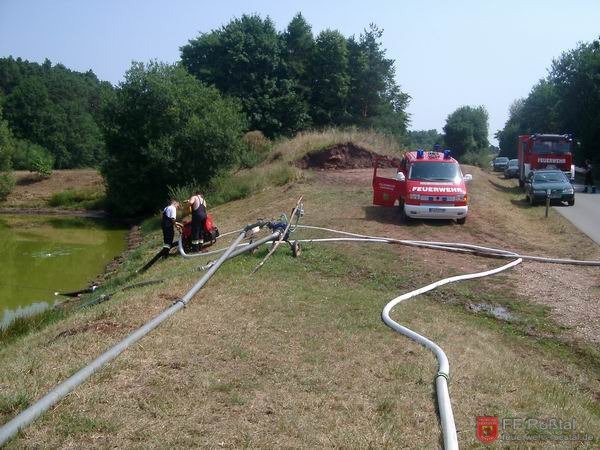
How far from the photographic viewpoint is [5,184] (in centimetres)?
4334

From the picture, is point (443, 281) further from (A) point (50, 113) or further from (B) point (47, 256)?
(A) point (50, 113)

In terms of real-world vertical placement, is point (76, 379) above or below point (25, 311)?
above

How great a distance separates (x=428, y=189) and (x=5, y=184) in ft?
115

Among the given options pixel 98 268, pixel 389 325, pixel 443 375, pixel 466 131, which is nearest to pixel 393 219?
pixel 389 325

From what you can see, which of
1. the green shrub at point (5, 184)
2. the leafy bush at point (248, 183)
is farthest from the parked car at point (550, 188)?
the green shrub at point (5, 184)

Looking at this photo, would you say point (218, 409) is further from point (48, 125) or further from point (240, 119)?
point (48, 125)

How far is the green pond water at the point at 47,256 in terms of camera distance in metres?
17.5

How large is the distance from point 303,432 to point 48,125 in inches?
3236

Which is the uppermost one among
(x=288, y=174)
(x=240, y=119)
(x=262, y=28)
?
(x=262, y=28)

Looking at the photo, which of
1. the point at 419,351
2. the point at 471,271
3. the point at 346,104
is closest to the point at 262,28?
the point at 346,104

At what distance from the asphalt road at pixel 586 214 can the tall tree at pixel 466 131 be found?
50.9 metres

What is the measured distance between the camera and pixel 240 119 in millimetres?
34906

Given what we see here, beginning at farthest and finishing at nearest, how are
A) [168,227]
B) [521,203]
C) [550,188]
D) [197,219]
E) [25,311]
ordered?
[521,203]
[550,188]
[168,227]
[197,219]
[25,311]
